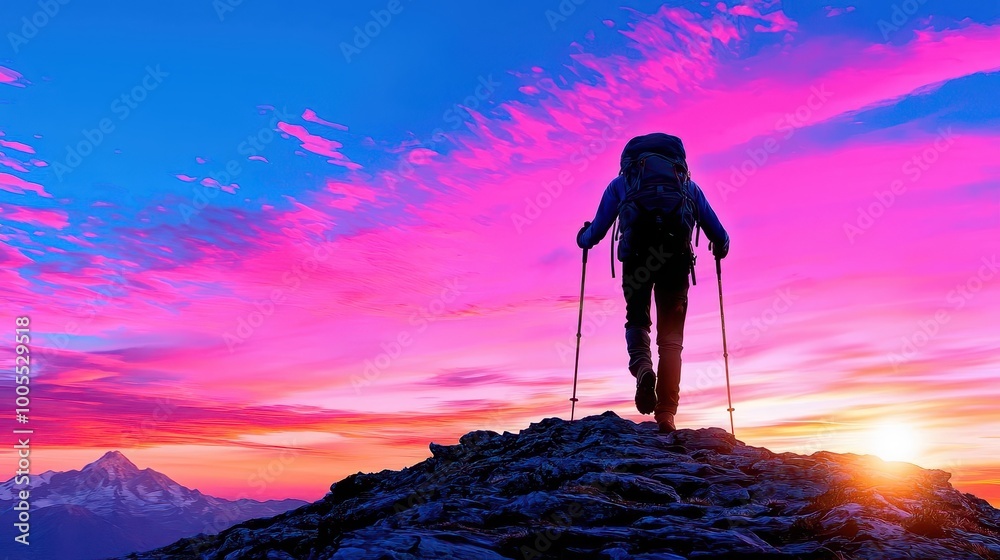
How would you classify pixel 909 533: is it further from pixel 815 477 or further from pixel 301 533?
pixel 301 533

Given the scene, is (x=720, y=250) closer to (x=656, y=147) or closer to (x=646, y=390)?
(x=656, y=147)

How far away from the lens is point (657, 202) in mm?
13930

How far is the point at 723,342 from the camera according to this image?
1727 cm

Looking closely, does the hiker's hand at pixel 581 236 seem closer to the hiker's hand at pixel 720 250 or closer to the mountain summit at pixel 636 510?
the hiker's hand at pixel 720 250

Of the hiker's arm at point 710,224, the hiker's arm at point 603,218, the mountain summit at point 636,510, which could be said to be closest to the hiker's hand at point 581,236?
the hiker's arm at point 603,218

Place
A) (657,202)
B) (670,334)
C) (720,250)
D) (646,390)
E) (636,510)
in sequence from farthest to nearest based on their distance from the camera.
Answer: (720,250) → (670,334) → (646,390) → (657,202) → (636,510)

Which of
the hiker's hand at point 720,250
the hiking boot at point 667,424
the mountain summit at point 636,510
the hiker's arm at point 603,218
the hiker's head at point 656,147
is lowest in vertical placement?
the mountain summit at point 636,510

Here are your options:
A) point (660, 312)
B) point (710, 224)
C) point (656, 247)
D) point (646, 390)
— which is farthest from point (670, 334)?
point (710, 224)

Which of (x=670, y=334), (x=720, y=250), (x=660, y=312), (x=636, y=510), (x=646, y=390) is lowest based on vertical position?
(x=636, y=510)

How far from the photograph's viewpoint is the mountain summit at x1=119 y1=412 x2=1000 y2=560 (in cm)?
844

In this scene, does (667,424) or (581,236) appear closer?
(667,424)

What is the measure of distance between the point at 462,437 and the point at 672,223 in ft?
27.4

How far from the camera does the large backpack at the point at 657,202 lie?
45.9 ft

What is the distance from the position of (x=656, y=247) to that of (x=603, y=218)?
154 centimetres
